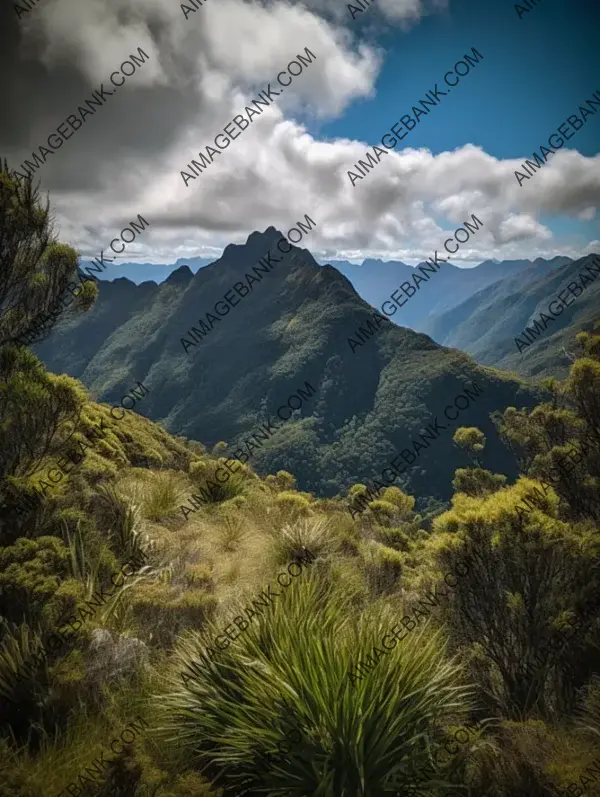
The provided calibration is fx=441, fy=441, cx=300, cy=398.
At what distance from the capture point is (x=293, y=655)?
320cm

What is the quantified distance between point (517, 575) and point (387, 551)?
2633 mm

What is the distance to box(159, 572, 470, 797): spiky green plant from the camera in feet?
8.89

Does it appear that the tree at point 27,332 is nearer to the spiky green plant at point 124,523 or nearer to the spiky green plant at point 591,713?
the spiky green plant at point 124,523

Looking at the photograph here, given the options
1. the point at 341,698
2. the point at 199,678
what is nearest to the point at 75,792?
the point at 199,678

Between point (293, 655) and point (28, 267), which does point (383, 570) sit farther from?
point (28, 267)

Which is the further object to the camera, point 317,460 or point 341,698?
point 317,460

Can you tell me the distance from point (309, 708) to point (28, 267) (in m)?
5.53

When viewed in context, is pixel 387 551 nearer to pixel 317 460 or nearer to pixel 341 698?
pixel 341 698

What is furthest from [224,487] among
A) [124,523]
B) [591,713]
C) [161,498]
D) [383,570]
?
[591,713]

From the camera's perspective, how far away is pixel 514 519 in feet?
12.6

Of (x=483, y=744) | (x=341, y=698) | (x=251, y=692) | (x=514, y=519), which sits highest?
(x=514, y=519)

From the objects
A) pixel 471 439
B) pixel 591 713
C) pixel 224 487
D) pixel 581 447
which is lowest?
pixel 224 487

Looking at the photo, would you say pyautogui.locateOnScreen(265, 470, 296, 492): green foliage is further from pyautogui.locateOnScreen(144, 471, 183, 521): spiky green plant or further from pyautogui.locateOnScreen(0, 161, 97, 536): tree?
pyautogui.locateOnScreen(0, 161, 97, 536): tree

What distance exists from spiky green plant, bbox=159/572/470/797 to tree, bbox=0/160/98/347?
14.3ft
